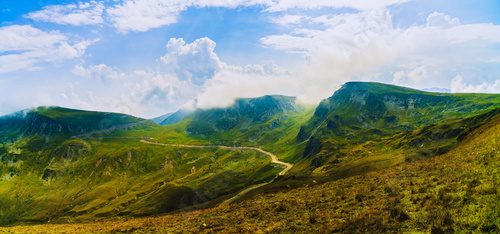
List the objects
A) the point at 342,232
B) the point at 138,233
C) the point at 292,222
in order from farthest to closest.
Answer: the point at 138,233
the point at 292,222
the point at 342,232

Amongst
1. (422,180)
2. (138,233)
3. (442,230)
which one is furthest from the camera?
(138,233)

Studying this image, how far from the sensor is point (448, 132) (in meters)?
149

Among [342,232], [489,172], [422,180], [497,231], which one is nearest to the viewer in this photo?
[497,231]

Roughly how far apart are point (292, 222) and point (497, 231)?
18.7m

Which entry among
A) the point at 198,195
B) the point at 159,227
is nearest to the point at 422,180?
the point at 159,227

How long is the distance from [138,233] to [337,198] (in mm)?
24530

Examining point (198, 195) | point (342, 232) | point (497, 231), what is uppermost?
point (497, 231)

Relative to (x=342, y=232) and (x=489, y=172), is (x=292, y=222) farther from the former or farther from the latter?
(x=489, y=172)

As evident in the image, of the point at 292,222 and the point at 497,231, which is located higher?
the point at 497,231

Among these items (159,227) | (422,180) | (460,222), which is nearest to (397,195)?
(422,180)

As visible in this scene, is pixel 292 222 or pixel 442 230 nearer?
pixel 442 230

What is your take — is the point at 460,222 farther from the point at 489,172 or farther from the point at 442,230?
the point at 489,172

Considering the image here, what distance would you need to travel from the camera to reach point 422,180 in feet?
132

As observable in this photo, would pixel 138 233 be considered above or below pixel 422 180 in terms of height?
below
